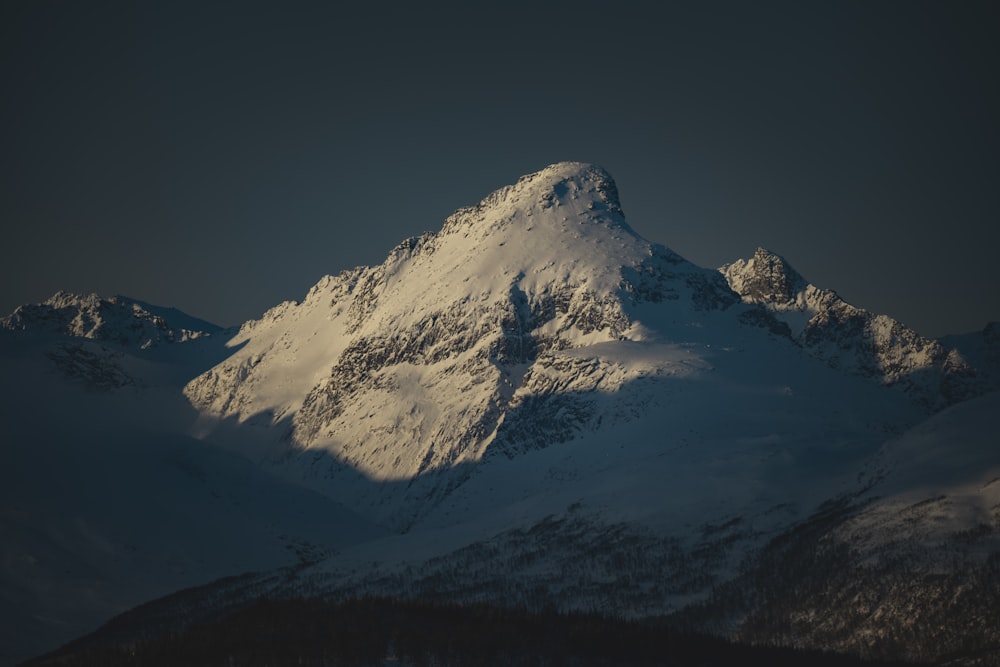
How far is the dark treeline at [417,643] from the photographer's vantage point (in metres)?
82.2

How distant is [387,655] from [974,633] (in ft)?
217

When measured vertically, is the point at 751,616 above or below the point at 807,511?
below

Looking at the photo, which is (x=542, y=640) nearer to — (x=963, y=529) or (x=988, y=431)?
(x=963, y=529)

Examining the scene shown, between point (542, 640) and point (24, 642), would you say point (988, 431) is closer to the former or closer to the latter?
point (542, 640)

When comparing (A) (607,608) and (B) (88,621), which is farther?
(B) (88,621)

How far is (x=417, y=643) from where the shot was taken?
3398 inches

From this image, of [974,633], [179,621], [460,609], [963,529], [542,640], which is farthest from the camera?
[179,621]

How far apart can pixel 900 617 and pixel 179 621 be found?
131m

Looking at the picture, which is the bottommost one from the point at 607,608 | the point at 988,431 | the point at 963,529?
the point at 607,608

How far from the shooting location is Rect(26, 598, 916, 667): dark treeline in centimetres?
8219

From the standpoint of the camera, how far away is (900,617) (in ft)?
398

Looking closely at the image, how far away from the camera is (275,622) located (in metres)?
92.5

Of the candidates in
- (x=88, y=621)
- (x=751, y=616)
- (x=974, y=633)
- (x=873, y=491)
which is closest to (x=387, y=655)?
(x=974, y=633)

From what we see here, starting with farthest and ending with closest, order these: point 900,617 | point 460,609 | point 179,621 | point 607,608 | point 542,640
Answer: point 179,621
point 607,608
point 900,617
point 460,609
point 542,640
